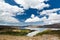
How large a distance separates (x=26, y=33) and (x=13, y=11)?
0.37 m

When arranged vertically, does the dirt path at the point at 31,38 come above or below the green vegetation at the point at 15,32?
below

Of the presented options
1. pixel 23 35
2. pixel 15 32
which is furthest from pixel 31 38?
pixel 15 32

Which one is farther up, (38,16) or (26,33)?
(38,16)

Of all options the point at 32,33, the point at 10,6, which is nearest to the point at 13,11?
the point at 10,6

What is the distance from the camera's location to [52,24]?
7.77 ft

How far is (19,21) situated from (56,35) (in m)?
0.55

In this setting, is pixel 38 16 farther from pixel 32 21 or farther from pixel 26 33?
pixel 26 33

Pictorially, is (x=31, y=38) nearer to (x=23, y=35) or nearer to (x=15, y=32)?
(x=23, y=35)

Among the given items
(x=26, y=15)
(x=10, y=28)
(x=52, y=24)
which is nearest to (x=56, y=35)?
(x=52, y=24)

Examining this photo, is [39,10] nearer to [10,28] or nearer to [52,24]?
[52,24]

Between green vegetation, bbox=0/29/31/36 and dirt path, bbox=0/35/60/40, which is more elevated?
green vegetation, bbox=0/29/31/36

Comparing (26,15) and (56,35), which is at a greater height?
(26,15)

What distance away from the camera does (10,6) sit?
2422mm

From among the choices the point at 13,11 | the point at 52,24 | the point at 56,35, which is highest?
the point at 13,11
